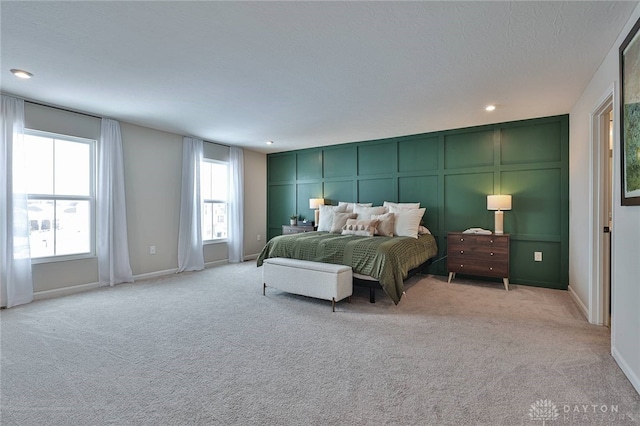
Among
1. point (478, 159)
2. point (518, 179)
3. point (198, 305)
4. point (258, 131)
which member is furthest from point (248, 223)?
point (518, 179)

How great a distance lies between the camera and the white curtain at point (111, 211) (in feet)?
14.3

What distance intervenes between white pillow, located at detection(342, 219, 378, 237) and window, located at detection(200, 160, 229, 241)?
2.77m

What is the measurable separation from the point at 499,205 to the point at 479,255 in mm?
736

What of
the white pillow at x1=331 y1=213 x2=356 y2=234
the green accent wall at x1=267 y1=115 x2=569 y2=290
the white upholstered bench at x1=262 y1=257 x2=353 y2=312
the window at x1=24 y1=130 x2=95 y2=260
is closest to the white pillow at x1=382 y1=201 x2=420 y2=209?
the green accent wall at x1=267 y1=115 x2=569 y2=290

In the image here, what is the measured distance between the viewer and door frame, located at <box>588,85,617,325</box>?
2.94 metres

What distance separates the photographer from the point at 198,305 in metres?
3.59

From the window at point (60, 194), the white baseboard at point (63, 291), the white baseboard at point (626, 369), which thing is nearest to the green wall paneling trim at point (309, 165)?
the window at point (60, 194)

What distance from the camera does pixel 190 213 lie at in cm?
548

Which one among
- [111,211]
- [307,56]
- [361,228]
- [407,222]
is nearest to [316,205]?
[361,228]

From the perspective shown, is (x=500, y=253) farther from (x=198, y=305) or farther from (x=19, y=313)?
(x=19, y=313)

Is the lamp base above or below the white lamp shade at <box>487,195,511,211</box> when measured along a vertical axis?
below

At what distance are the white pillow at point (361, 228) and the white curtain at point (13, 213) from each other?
12.9 feet

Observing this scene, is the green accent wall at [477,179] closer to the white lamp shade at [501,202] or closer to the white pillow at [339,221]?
the white lamp shade at [501,202]

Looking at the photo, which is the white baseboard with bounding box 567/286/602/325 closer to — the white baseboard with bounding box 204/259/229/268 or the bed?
the bed
